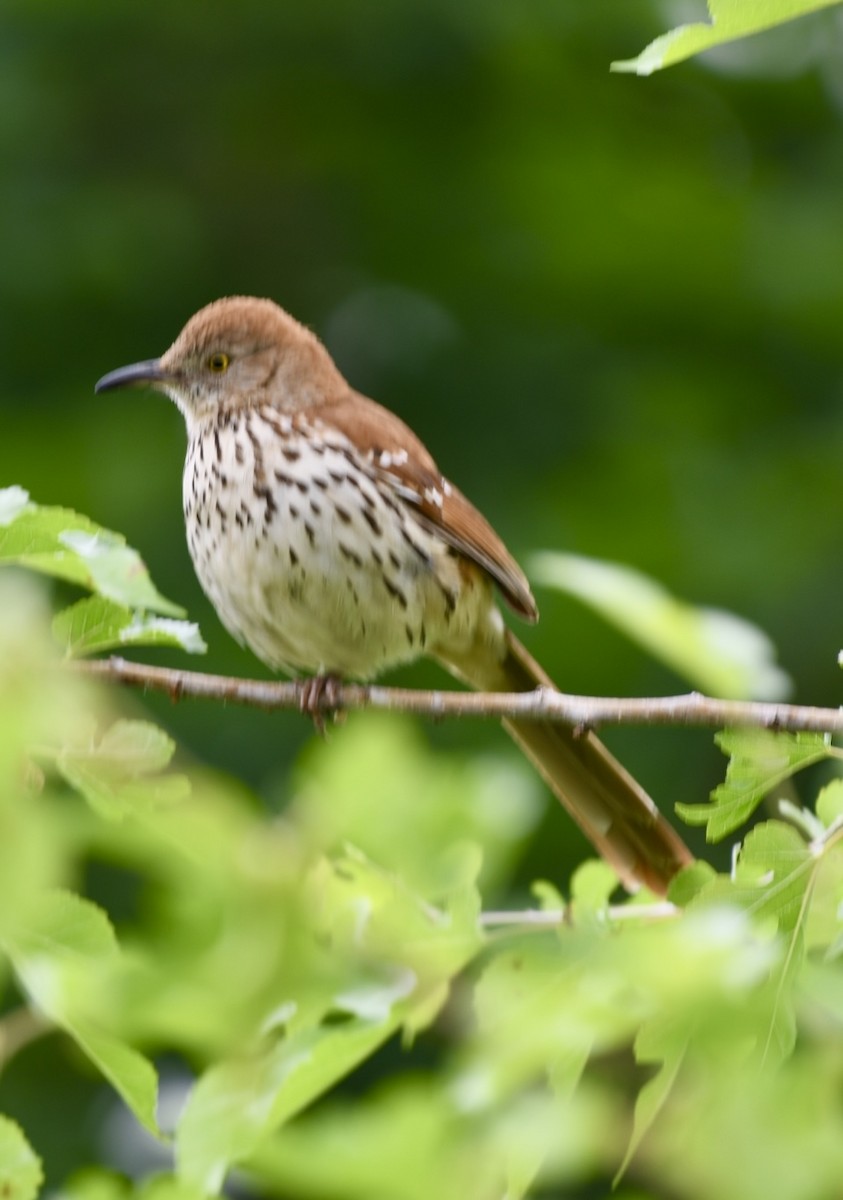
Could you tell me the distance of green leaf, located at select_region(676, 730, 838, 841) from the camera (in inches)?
83.6

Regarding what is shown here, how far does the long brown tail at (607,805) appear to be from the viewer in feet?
11.1

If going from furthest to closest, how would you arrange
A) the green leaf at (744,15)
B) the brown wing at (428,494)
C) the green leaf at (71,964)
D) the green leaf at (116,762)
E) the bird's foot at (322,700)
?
the brown wing at (428,494)
the bird's foot at (322,700)
the green leaf at (116,762)
the green leaf at (744,15)
the green leaf at (71,964)

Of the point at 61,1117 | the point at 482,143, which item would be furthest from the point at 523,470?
the point at 61,1117

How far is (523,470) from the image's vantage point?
7445 mm

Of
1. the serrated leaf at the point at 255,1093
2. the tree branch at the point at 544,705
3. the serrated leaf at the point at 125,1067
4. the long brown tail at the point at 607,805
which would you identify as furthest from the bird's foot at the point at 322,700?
the serrated leaf at the point at 125,1067

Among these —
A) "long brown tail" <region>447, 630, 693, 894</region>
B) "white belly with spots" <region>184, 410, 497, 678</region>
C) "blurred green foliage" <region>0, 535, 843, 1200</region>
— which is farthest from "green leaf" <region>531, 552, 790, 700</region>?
"white belly with spots" <region>184, 410, 497, 678</region>

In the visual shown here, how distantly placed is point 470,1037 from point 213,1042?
0.41 metres

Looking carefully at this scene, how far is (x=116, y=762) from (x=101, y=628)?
53 centimetres

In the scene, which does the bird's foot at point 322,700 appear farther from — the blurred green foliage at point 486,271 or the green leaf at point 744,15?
the blurred green foliage at point 486,271

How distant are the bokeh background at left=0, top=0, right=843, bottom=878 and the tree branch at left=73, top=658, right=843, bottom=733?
4121 mm

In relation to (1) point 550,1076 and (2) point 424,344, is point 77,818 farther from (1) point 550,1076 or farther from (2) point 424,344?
(2) point 424,344

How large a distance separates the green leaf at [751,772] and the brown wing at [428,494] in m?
1.98

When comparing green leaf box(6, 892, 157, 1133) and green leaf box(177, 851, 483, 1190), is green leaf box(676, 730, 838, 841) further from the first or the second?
green leaf box(6, 892, 157, 1133)

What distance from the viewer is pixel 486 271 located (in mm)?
8023
